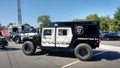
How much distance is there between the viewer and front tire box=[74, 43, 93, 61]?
1405 cm

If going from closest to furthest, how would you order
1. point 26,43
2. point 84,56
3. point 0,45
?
point 84,56 → point 26,43 → point 0,45

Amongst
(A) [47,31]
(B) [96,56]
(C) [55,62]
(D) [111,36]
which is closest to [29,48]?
(A) [47,31]

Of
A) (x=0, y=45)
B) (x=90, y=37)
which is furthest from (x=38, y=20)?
(x=90, y=37)

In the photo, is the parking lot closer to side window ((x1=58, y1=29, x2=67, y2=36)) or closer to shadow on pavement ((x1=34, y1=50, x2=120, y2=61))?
shadow on pavement ((x1=34, y1=50, x2=120, y2=61))

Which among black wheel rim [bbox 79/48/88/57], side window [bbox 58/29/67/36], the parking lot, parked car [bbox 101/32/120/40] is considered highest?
side window [bbox 58/29/67/36]

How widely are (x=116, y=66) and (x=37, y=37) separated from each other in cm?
636

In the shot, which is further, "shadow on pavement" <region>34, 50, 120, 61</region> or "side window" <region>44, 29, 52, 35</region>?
"side window" <region>44, 29, 52, 35</region>

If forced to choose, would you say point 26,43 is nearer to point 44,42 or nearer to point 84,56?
point 44,42

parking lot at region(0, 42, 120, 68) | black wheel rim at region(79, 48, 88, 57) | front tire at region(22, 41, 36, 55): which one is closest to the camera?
parking lot at region(0, 42, 120, 68)

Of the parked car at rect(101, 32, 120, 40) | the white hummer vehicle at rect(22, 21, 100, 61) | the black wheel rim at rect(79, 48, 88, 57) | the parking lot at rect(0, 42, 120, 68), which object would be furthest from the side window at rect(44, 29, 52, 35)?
the parked car at rect(101, 32, 120, 40)

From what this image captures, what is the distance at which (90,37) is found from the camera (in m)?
14.4

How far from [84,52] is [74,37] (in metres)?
1.15

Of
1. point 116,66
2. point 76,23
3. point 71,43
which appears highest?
point 76,23

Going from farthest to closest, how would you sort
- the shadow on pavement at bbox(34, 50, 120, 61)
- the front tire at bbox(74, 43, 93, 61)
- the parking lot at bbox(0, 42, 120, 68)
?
1. the shadow on pavement at bbox(34, 50, 120, 61)
2. the front tire at bbox(74, 43, 93, 61)
3. the parking lot at bbox(0, 42, 120, 68)
